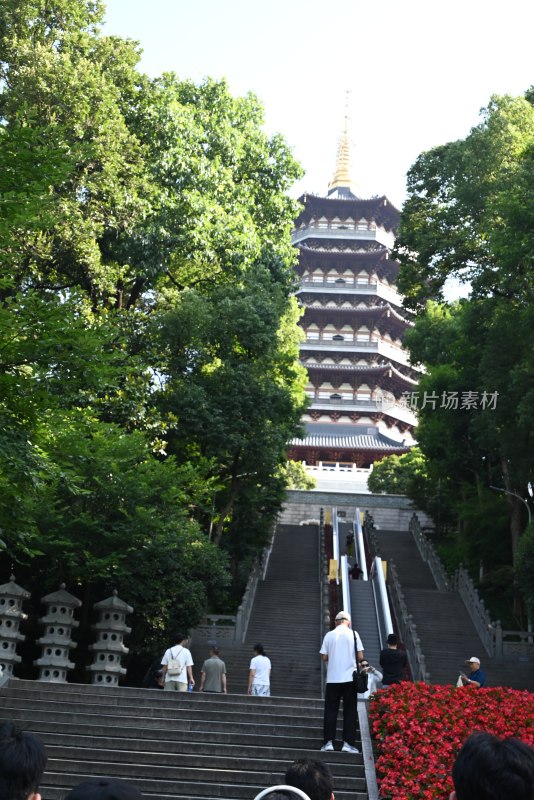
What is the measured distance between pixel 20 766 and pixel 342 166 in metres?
62.0

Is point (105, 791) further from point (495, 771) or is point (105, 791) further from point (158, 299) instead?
point (158, 299)

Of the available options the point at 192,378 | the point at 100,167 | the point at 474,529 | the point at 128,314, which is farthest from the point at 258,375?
the point at 474,529

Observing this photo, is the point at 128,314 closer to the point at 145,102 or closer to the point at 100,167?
the point at 100,167

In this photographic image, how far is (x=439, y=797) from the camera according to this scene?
820cm

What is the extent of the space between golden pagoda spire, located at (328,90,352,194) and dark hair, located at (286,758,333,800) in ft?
194

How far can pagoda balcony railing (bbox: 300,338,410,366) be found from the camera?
5272cm

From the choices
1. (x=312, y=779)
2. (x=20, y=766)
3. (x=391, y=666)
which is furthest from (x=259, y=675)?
(x=20, y=766)

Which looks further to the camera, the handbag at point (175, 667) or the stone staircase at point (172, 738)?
the handbag at point (175, 667)

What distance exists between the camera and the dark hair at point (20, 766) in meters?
3.36

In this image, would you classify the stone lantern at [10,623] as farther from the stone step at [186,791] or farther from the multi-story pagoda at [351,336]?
the multi-story pagoda at [351,336]

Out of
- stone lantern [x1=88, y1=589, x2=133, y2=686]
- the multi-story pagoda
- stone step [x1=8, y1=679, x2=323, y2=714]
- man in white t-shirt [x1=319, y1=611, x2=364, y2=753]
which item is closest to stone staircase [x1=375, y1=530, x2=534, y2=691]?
stone lantern [x1=88, y1=589, x2=133, y2=686]

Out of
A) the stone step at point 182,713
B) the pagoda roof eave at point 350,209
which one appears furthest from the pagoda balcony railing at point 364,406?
the stone step at point 182,713

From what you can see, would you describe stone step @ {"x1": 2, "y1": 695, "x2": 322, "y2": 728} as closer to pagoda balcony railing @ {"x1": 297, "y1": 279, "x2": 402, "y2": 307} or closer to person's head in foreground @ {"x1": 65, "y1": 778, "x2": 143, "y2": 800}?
person's head in foreground @ {"x1": 65, "y1": 778, "x2": 143, "y2": 800}

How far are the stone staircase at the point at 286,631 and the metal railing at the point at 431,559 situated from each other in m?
3.55
